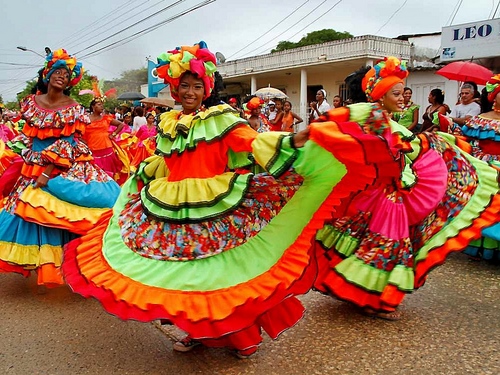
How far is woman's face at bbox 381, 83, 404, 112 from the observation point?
3842 millimetres

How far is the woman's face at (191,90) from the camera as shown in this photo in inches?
120

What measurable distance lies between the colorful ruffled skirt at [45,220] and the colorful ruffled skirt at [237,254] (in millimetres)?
1220

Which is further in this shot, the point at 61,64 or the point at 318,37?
the point at 318,37

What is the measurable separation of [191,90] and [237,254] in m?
1.09

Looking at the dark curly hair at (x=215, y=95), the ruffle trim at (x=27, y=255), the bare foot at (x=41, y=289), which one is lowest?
the bare foot at (x=41, y=289)

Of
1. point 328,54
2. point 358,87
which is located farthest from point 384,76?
point 328,54

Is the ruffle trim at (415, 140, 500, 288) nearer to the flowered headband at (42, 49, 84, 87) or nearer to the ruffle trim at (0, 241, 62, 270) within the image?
the ruffle trim at (0, 241, 62, 270)

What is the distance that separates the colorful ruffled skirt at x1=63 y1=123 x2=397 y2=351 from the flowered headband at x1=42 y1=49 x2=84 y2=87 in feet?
6.63

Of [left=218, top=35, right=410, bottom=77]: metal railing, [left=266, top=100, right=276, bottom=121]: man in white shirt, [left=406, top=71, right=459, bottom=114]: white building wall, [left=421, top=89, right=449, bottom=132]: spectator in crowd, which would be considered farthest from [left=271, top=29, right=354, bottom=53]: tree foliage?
[left=421, top=89, right=449, bottom=132]: spectator in crowd

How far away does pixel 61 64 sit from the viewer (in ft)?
14.3

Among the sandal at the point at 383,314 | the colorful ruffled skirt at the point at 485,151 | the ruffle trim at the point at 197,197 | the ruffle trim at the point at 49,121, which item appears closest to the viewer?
the ruffle trim at the point at 197,197

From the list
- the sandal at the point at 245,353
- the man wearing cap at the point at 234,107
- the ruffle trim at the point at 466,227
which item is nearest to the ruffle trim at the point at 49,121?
the man wearing cap at the point at 234,107

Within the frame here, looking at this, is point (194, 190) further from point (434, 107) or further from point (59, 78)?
point (434, 107)

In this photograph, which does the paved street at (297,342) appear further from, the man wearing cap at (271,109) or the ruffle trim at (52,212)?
the man wearing cap at (271,109)
